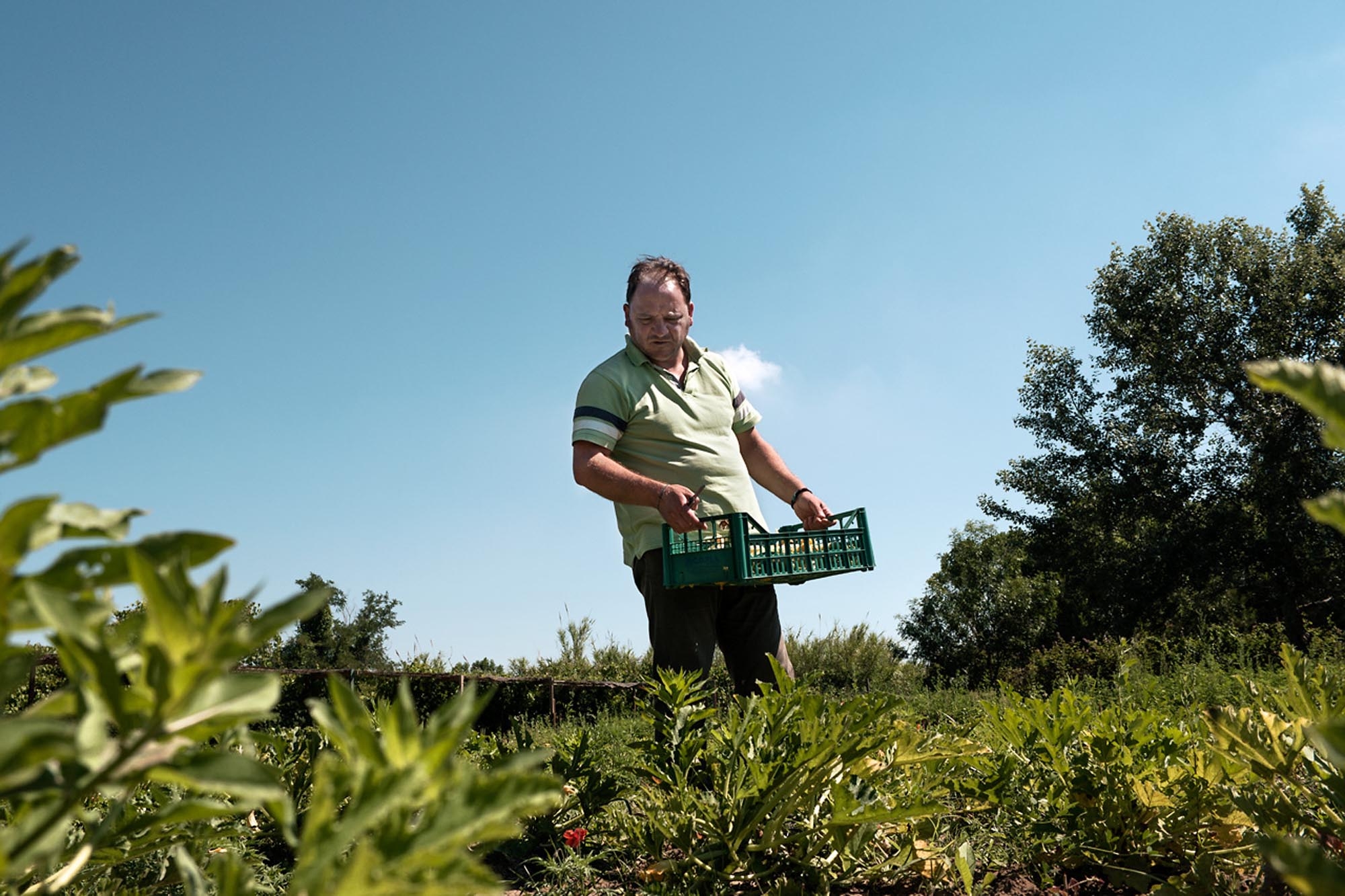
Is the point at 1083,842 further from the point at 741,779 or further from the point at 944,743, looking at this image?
the point at 741,779

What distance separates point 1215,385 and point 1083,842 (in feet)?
85.7

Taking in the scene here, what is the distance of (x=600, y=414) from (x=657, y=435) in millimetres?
287

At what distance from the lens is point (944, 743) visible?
2.21m

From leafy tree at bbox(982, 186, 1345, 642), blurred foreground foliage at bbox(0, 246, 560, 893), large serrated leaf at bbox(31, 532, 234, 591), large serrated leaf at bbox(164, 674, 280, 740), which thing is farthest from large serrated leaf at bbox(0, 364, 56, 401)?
leafy tree at bbox(982, 186, 1345, 642)

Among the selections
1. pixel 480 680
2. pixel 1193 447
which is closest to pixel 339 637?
pixel 480 680

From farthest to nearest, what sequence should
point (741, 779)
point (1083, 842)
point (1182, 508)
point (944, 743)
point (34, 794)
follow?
1. point (1182, 508)
2. point (944, 743)
3. point (1083, 842)
4. point (741, 779)
5. point (34, 794)

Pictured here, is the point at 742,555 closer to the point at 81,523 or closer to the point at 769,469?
the point at 769,469

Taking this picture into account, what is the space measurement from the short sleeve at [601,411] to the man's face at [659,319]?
386 millimetres

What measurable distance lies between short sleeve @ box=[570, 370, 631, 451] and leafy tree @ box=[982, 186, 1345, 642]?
22748 mm

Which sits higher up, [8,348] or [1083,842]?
[8,348]

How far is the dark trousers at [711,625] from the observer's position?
353 centimetres

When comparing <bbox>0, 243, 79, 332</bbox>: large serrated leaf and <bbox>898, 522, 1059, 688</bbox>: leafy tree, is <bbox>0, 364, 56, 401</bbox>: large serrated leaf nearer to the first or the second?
<bbox>0, 243, 79, 332</bbox>: large serrated leaf

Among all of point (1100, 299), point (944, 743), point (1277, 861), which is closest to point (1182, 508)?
point (1100, 299)

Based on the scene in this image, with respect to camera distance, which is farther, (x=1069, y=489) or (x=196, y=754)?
(x=1069, y=489)
